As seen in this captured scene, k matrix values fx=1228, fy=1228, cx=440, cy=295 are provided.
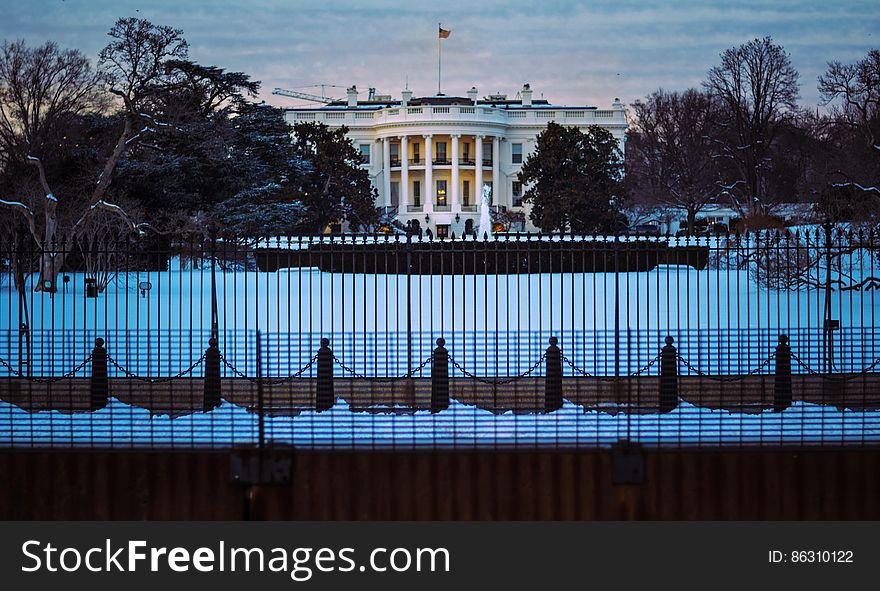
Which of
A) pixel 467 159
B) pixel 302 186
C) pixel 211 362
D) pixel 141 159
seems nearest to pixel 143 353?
pixel 211 362

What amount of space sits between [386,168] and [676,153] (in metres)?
29.9

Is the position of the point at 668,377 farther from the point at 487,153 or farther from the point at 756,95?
the point at 487,153

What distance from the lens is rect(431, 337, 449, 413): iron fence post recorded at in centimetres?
1275

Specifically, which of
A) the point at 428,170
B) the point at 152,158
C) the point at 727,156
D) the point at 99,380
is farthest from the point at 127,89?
the point at 428,170

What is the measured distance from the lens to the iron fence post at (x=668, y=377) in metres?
12.7

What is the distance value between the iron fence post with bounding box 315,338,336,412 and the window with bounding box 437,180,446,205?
7699cm

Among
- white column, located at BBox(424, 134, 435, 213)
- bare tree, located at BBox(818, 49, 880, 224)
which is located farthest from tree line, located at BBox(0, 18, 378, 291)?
white column, located at BBox(424, 134, 435, 213)

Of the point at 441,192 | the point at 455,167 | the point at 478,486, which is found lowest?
the point at 478,486

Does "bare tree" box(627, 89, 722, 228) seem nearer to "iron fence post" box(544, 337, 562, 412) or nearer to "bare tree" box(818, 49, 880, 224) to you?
"bare tree" box(818, 49, 880, 224)

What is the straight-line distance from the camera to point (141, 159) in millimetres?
42656

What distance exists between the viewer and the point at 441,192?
297 feet

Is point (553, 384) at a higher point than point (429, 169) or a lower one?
lower

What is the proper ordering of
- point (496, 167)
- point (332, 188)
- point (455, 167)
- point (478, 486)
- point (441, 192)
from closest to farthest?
point (478, 486) < point (332, 188) < point (455, 167) < point (496, 167) < point (441, 192)

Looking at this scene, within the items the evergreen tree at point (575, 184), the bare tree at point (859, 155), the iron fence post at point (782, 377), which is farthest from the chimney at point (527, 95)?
the iron fence post at point (782, 377)
